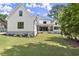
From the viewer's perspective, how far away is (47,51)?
4.51 meters

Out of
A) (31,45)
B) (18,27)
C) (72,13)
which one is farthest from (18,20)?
(72,13)

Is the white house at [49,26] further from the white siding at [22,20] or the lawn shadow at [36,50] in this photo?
the lawn shadow at [36,50]

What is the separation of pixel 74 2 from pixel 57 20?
0.44m

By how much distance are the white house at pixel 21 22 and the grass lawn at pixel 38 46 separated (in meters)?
0.13

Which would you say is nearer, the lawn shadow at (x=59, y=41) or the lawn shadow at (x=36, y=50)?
the lawn shadow at (x=36, y=50)

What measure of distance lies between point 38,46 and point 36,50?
0.31ft

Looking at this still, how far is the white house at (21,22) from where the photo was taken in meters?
4.66

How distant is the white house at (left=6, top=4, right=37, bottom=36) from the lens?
4.66 meters

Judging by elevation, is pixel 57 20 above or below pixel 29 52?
above

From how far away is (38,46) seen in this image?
180 inches

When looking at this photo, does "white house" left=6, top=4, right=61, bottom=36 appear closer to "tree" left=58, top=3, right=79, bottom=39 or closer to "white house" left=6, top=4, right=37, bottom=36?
"white house" left=6, top=4, right=37, bottom=36

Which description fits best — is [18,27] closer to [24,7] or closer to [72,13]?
[24,7]

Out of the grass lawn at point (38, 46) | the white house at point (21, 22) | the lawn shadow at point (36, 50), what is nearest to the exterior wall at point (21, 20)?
the white house at point (21, 22)

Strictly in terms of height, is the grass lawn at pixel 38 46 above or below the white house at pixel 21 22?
below
